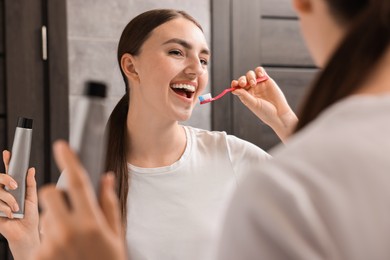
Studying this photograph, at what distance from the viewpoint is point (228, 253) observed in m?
0.47

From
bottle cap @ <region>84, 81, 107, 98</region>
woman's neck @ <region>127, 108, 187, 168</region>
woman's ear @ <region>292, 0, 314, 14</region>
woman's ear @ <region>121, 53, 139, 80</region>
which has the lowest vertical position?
woman's neck @ <region>127, 108, 187, 168</region>

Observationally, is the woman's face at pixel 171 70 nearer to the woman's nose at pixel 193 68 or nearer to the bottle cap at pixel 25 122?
the woman's nose at pixel 193 68

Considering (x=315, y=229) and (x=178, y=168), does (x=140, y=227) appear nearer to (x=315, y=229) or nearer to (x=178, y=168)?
(x=178, y=168)

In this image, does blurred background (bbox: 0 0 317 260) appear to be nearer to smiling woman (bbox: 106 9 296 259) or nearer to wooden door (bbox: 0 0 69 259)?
wooden door (bbox: 0 0 69 259)

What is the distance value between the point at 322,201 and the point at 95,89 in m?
0.19

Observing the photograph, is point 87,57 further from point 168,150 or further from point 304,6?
point 304,6

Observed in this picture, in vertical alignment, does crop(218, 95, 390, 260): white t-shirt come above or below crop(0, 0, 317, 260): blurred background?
above

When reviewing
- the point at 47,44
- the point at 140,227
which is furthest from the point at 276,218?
the point at 47,44

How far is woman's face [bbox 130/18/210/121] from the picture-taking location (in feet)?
5.74

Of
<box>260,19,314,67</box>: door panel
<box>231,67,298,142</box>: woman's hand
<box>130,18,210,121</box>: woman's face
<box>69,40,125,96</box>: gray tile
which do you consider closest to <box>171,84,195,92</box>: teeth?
<box>130,18,210,121</box>: woman's face

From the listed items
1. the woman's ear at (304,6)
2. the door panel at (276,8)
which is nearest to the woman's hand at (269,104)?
the door panel at (276,8)

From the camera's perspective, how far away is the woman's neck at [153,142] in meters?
1.73

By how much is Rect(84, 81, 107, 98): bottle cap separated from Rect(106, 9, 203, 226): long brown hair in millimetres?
1136

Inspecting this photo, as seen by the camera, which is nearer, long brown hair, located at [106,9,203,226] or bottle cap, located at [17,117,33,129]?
bottle cap, located at [17,117,33,129]
